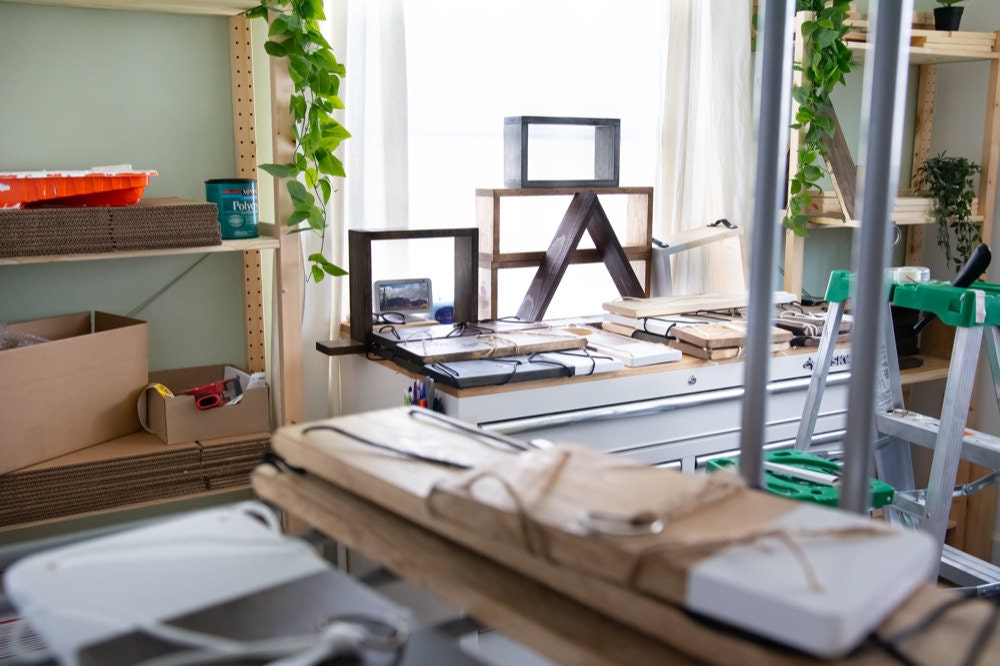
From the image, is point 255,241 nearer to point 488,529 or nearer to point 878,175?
point 488,529

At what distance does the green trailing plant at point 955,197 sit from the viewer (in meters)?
3.26

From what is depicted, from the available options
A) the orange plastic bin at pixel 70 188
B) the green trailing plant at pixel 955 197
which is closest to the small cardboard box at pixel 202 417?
the orange plastic bin at pixel 70 188

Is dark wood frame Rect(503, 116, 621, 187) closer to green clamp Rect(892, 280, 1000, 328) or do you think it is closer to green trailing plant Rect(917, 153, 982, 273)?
green clamp Rect(892, 280, 1000, 328)

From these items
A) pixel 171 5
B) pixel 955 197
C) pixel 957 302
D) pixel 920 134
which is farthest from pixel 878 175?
pixel 920 134

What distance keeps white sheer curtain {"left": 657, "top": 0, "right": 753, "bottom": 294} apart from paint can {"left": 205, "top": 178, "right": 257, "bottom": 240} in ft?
4.76

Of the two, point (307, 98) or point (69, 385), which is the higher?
point (307, 98)

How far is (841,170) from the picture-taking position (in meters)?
3.04

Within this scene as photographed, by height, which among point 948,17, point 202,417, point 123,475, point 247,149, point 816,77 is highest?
point 948,17

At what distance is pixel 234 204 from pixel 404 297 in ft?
1.87

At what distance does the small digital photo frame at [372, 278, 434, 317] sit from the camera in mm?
2555

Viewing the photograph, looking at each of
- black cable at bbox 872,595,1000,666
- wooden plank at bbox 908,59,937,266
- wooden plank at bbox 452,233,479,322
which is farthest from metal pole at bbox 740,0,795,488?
wooden plank at bbox 908,59,937,266

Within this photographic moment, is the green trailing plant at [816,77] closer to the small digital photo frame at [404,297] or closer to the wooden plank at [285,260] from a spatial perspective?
the small digital photo frame at [404,297]

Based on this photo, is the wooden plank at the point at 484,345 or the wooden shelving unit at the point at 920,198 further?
the wooden shelving unit at the point at 920,198

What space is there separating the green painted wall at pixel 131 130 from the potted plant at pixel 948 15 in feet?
7.77
